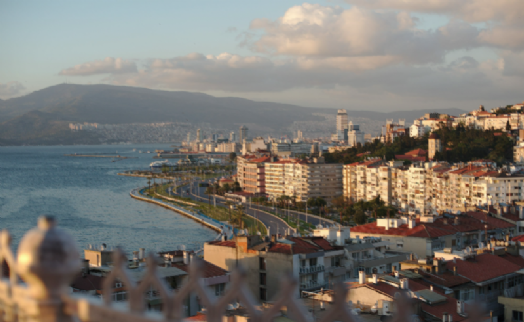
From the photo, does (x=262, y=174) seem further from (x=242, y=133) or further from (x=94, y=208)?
(x=242, y=133)

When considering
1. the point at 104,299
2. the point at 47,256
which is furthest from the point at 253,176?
the point at 47,256

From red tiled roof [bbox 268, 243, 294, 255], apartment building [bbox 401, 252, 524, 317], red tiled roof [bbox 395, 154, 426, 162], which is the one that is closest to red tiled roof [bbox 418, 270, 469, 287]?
apartment building [bbox 401, 252, 524, 317]

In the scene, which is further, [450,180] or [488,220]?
[450,180]

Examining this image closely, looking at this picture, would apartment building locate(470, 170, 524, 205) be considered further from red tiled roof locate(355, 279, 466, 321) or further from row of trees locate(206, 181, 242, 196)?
red tiled roof locate(355, 279, 466, 321)

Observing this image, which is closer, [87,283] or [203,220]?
[87,283]

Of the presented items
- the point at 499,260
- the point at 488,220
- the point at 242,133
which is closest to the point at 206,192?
the point at 488,220

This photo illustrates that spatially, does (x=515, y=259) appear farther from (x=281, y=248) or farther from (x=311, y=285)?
(x=281, y=248)
